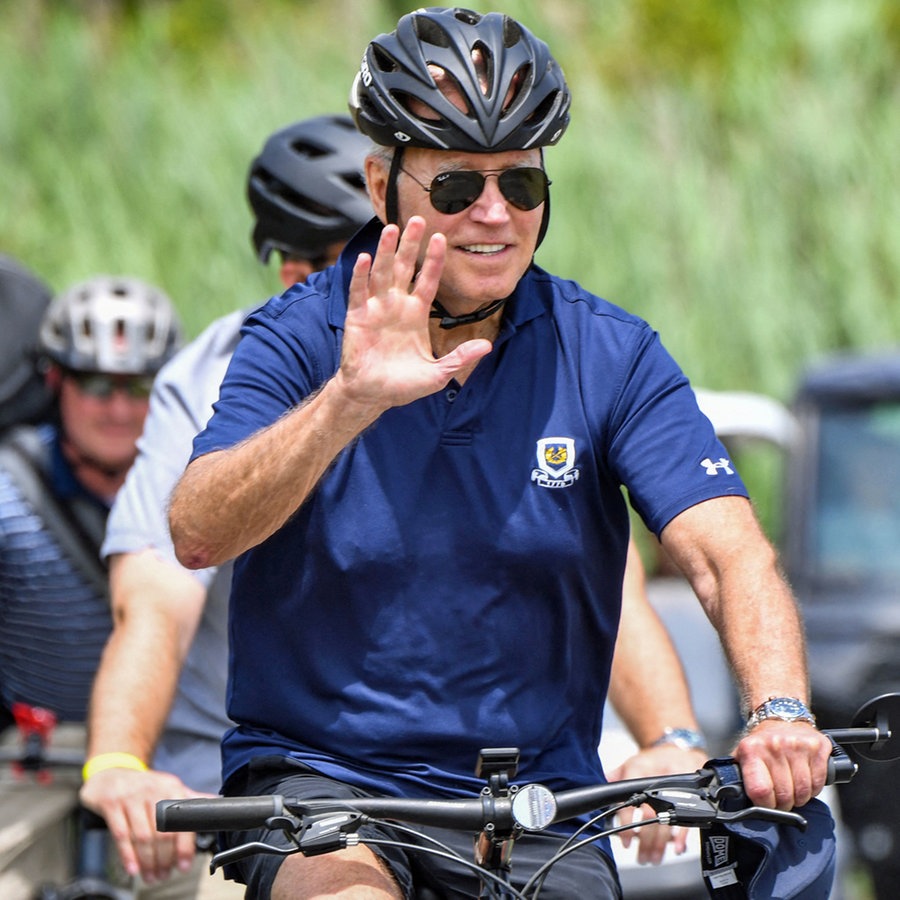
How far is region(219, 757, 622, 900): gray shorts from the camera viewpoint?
2914 millimetres

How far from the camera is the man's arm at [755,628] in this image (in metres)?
2.76

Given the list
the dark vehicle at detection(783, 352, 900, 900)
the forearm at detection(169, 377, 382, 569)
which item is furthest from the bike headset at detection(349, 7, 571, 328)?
the dark vehicle at detection(783, 352, 900, 900)

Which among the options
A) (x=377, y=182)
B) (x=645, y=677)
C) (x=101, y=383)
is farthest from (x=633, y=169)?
(x=377, y=182)

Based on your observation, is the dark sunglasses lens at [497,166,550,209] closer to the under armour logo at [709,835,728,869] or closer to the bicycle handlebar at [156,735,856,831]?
the bicycle handlebar at [156,735,856,831]

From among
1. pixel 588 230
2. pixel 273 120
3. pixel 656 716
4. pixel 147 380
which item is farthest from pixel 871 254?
pixel 656 716

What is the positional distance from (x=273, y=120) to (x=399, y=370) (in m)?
13.2

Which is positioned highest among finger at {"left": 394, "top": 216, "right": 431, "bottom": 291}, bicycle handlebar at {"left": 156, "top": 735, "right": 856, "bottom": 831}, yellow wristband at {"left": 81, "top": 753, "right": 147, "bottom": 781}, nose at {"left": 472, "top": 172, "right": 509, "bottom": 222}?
nose at {"left": 472, "top": 172, "right": 509, "bottom": 222}

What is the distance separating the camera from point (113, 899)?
4.51 meters

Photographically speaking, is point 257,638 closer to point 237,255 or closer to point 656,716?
point 656,716

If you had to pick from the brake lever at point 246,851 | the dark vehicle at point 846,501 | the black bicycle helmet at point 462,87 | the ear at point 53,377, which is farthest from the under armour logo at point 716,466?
the dark vehicle at point 846,501

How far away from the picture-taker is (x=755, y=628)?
9.84ft

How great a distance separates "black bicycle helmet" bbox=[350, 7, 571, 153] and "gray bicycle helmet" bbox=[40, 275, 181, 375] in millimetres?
2867

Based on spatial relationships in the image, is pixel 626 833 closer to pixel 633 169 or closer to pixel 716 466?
pixel 716 466

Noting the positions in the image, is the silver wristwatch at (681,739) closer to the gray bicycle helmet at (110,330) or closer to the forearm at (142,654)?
the forearm at (142,654)
